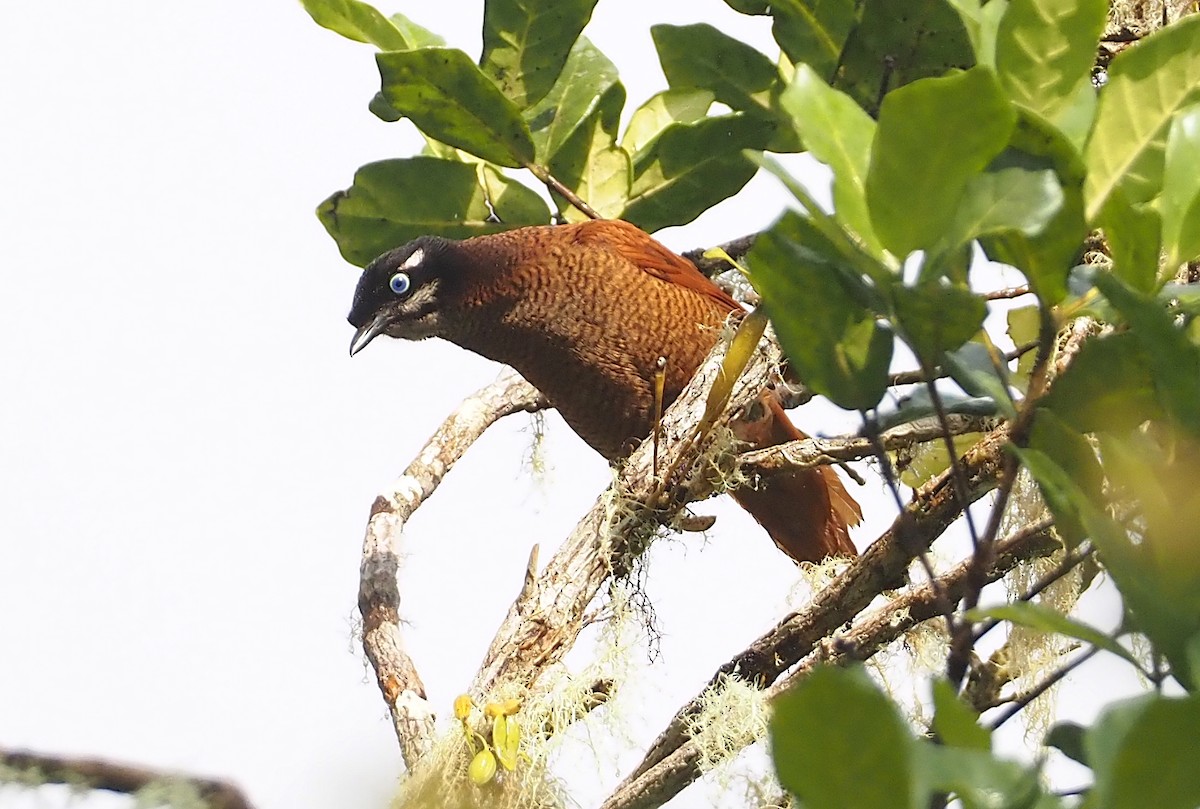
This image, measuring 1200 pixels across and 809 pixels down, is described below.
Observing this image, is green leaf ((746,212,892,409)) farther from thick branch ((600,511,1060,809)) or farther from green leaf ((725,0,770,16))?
green leaf ((725,0,770,16))

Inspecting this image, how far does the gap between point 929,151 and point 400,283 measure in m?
2.50

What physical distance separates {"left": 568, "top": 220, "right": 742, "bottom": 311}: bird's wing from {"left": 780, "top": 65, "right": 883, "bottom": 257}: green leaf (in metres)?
2.01

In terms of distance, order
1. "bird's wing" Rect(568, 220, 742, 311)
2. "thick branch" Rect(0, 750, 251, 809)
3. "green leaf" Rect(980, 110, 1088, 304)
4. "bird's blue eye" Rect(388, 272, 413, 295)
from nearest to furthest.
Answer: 1. "thick branch" Rect(0, 750, 251, 809)
2. "green leaf" Rect(980, 110, 1088, 304)
3. "bird's wing" Rect(568, 220, 742, 311)
4. "bird's blue eye" Rect(388, 272, 413, 295)

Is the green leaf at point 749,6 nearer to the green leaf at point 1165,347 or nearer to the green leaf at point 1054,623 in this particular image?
the green leaf at point 1165,347

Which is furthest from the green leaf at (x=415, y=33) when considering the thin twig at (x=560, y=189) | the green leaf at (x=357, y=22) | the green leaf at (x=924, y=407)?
the green leaf at (x=924, y=407)

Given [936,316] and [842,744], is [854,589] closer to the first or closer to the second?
[936,316]

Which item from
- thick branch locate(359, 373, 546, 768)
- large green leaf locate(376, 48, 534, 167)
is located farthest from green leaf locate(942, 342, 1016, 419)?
thick branch locate(359, 373, 546, 768)

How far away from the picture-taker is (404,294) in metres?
3.15

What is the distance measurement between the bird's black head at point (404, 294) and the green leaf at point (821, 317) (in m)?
2.35

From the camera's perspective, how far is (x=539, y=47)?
6.94 feet

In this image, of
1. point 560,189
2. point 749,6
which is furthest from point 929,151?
point 560,189

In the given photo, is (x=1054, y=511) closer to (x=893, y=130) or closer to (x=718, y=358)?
(x=893, y=130)

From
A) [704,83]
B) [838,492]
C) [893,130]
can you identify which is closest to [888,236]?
[893,130]

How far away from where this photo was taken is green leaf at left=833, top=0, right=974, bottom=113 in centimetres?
163
